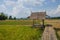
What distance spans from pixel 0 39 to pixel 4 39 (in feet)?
1.32

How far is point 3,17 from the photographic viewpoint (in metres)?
58.6

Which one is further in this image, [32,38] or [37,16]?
[37,16]

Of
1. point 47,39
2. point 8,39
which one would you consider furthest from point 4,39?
point 47,39

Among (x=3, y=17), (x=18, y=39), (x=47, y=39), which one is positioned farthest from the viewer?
(x=3, y=17)

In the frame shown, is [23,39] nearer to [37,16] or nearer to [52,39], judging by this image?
[52,39]

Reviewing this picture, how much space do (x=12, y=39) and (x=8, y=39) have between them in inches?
19.4

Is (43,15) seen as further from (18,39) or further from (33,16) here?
(18,39)

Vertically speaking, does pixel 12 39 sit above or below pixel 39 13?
below

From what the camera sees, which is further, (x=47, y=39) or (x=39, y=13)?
(x=39, y=13)

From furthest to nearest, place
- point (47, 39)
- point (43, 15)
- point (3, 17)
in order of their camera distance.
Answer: point (3, 17) < point (43, 15) < point (47, 39)

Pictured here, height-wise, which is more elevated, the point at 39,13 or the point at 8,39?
the point at 39,13

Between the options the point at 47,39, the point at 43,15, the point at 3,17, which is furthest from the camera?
the point at 3,17

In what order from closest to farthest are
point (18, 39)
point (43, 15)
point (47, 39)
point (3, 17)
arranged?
point (47, 39)
point (18, 39)
point (43, 15)
point (3, 17)

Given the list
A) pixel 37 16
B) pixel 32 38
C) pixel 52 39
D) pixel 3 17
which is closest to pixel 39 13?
pixel 37 16
